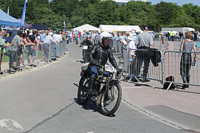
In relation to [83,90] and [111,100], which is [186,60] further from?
[111,100]

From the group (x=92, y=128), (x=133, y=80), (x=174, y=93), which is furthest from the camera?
(x=133, y=80)

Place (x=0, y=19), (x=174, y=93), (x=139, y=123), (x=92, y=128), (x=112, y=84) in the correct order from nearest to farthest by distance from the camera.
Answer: (x=92, y=128), (x=139, y=123), (x=112, y=84), (x=174, y=93), (x=0, y=19)

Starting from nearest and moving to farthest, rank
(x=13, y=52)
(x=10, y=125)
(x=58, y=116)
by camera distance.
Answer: (x=10, y=125) < (x=58, y=116) < (x=13, y=52)

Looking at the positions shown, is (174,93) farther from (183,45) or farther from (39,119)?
(39,119)

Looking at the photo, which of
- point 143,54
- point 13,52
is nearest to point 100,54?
point 143,54

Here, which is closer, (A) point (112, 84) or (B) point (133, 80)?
(A) point (112, 84)

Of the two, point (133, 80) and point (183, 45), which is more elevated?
point (183, 45)

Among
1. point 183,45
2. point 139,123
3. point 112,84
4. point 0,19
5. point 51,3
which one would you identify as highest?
point 51,3

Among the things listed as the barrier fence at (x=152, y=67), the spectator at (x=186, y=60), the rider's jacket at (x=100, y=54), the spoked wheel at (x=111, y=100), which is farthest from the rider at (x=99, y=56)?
the spectator at (x=186, y=60)

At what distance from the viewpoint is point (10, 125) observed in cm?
606

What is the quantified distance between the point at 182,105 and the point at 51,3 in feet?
455

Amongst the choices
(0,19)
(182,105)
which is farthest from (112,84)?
(0,19)

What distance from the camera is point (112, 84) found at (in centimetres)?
686

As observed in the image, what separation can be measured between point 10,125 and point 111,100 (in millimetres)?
2120
